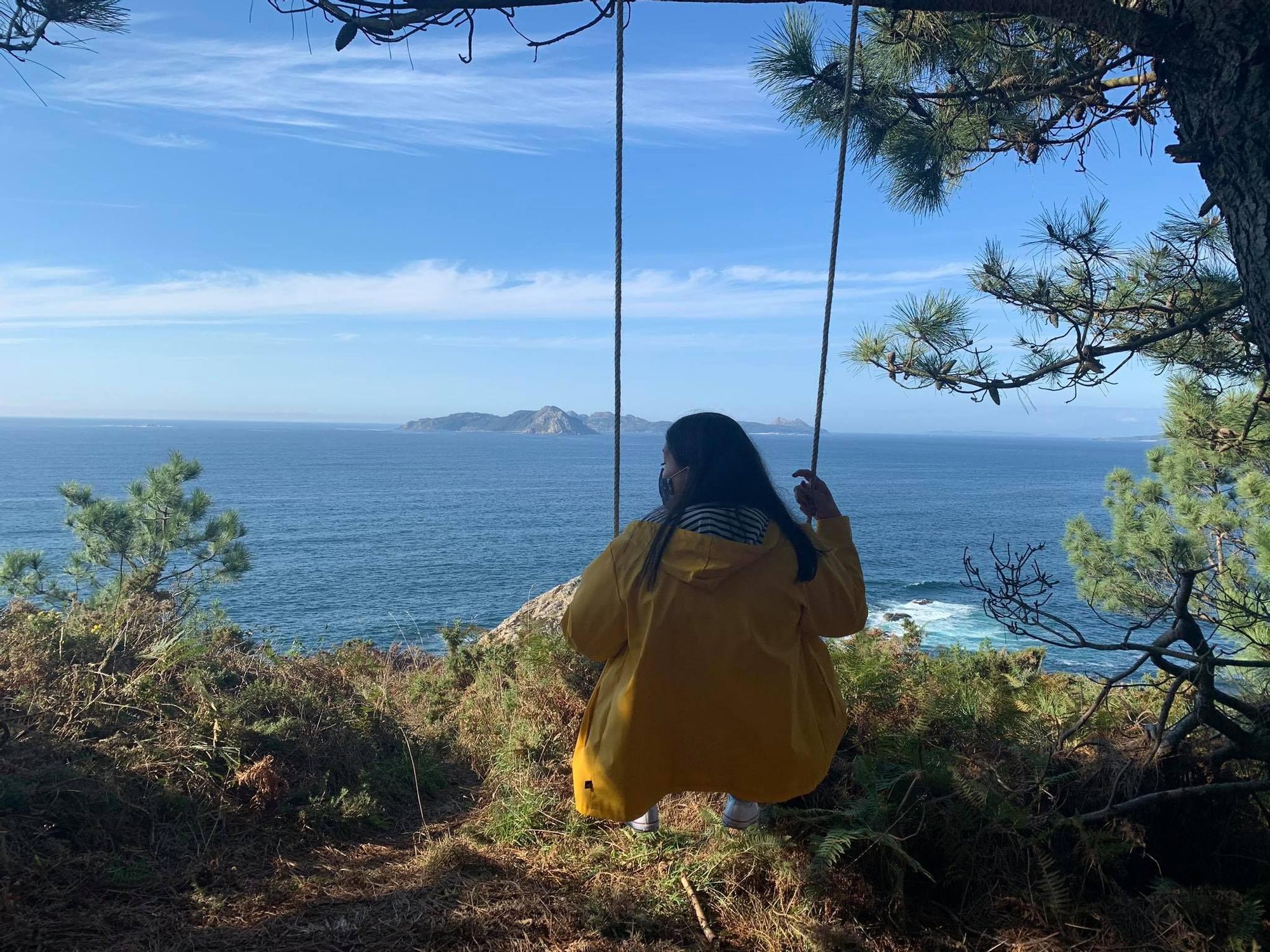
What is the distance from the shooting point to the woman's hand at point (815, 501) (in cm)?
247

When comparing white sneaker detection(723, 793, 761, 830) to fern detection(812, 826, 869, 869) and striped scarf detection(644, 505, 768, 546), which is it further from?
striped scarf detection(644, 505, 768, 546)

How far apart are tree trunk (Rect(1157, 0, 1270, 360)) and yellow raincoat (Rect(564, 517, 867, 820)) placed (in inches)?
55.5

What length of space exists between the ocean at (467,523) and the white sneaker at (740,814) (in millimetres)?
1134

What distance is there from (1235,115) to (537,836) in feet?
10.5

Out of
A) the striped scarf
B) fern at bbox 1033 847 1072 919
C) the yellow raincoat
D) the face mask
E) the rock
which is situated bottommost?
the rock

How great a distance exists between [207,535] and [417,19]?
13.6 m

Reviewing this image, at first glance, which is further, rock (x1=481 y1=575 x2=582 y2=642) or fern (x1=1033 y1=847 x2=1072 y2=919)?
rock (x1=481 y1=575 x2=582 y2=642)

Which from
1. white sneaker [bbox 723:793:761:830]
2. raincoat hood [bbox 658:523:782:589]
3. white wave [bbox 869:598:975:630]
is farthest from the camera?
white wave [bbox 869:598:975:630]

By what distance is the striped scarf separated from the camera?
7.02 ft

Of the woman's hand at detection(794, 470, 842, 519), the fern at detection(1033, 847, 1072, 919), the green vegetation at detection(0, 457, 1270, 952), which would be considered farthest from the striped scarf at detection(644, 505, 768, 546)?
the fern at detection(1033, 847, 1072, 919)

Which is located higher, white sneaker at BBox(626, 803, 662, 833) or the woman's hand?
the woman's hand

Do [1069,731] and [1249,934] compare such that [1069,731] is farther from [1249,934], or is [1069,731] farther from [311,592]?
[311,592]

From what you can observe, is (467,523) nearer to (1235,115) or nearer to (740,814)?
(740,814)

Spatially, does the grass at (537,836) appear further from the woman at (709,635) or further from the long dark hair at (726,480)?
the long dark hair at (726,480)
